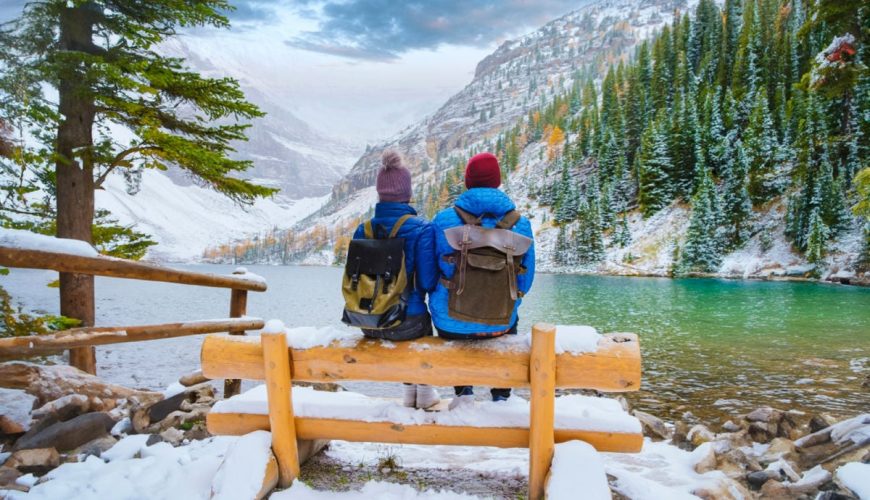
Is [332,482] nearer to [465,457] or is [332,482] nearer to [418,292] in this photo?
[465,457]

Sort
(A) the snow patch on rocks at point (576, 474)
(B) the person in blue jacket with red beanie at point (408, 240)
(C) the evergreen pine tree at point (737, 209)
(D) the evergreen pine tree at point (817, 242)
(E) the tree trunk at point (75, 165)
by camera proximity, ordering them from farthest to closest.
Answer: (C) the evergreen pine tree at point (737, 209) → (D) the evergreen pine tree at point (817, 242) → (E) the tree trunk at point (75, 165) → (B) the person in blue jacket with red beanie at point (408, 240) → (A) the snow patch on rocks at point (576, 474)

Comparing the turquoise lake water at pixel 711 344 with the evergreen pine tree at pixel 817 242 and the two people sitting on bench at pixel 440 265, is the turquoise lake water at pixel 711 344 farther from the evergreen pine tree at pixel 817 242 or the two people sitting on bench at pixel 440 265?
the evergreen pine tree at pixel 817 242

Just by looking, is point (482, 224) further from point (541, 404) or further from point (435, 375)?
point (541, 404)

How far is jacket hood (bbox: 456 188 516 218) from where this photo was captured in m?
3.73

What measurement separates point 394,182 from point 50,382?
5.07m

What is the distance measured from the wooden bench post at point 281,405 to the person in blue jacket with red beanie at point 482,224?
1.26 metres

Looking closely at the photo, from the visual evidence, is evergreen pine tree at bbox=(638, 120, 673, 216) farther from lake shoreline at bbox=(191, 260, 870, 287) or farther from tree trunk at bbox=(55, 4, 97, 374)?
tree trunk at bbox=(55, 4, 97, 374)

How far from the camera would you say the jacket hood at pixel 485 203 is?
3.73 metres

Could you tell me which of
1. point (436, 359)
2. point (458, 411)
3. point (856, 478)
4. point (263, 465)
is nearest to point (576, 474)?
point (458, 411)

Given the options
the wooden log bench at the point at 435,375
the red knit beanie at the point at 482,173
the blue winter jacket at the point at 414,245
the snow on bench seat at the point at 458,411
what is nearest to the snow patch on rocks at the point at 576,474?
the wooden log bench at the point at 435,375

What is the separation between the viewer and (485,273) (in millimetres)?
3572

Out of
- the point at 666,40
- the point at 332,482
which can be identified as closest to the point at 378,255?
the point at 332,482

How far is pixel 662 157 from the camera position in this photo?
238 ft

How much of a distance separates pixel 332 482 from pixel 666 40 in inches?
4231
